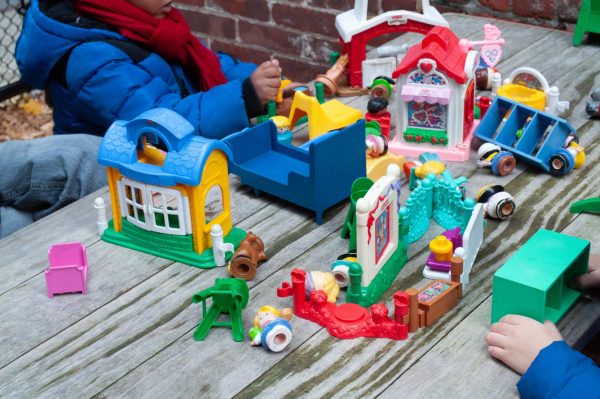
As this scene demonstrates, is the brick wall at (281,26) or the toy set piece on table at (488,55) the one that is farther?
the brick wall at (281,26)

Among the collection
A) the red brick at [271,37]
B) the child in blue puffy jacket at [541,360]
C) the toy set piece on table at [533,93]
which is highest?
the toy set piece on table at [533,93]

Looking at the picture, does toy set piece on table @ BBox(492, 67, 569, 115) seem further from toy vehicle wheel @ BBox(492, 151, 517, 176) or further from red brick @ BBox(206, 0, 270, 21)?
red brick @ BBox(206, 0, 270, 21)

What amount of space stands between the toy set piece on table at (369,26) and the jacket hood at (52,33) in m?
0.62

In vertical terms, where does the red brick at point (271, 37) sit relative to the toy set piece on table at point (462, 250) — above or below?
below

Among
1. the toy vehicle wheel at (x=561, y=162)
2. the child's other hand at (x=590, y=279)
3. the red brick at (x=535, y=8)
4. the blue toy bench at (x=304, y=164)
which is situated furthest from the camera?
the red brick at (x=535, y=8)

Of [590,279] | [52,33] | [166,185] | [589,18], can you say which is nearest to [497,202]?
[590,279]

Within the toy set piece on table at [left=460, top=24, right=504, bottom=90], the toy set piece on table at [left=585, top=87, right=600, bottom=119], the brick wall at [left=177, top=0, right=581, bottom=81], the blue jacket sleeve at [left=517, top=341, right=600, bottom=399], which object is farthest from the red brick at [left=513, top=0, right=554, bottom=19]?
the blue jacket sleeve at [left=517, top=341, right=600, bottom=399]

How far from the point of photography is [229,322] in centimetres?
137

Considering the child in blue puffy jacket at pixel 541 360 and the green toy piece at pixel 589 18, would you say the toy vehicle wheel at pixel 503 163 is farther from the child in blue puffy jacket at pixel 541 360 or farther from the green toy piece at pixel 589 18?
the green toy piece at pixel 589 18

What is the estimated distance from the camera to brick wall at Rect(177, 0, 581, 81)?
10.8 feet

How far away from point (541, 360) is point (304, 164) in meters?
0.78

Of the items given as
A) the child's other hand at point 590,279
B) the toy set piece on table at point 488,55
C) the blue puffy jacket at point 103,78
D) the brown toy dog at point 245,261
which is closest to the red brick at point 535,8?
the toy set piece on table at point 488,55

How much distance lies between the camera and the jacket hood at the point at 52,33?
83.8 inches

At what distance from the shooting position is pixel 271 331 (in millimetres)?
1290
